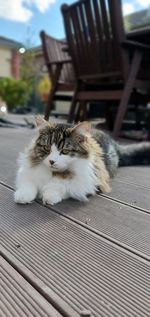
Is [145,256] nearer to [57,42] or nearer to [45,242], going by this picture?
[45,242]

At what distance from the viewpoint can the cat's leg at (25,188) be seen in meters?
1.46

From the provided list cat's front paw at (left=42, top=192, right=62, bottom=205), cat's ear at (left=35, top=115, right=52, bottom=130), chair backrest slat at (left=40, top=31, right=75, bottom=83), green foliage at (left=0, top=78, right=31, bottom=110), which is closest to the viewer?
cat's front paw at (left=42, top=192, right=62, bottom=205)

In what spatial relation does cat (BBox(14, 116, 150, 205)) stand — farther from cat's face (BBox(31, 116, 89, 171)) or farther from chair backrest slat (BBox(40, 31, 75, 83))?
chair backrest slat (BBox(40, 31, 75, 83))

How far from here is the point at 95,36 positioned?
3.49m

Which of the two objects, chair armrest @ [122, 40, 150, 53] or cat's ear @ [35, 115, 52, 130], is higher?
chair armrest @ [122, 40, 150, 53]

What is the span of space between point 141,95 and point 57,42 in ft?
6.33

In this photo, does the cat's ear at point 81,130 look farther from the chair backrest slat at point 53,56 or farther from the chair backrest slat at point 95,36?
the chair backrest slat at point 53,56

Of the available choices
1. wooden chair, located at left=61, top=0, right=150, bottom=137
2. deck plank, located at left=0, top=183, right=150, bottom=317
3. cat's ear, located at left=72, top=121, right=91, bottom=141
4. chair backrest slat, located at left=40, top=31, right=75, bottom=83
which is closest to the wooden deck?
deck plank, located at left=0, top=183, right=150, bottom=317

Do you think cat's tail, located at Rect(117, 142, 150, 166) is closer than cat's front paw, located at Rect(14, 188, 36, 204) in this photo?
No

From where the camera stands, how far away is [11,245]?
105cm

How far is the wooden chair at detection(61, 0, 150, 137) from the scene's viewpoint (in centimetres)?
323

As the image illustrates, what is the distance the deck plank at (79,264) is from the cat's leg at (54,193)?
0.49 ft

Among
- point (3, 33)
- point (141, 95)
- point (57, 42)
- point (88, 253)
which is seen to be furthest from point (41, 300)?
point (3, 33)

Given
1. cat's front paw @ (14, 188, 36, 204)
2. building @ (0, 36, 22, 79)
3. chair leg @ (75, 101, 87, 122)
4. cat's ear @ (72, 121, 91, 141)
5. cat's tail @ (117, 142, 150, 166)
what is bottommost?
cat's tail @ (117, 142, 150, 166)
